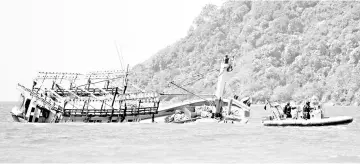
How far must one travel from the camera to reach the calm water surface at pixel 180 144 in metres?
29.0

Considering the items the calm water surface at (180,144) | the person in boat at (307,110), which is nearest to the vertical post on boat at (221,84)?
the calm water surface at (180,144)

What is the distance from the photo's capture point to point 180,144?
3547 cm

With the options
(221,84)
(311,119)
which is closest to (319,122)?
(311,119)

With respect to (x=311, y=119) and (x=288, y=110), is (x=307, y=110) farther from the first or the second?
(x=288, y=110)

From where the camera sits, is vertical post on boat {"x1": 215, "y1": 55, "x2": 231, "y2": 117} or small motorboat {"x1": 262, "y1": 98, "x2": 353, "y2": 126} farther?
vertical post on boat {"x1": 215, "y1": 55, "x2": 231, "y2": 117}

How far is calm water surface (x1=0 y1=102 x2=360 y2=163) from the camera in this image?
2905cm

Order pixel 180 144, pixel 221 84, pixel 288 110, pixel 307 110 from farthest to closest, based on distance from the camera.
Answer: pixel 221 84 → pixel 288 110 → pixel 307 110 → pixel 180 144

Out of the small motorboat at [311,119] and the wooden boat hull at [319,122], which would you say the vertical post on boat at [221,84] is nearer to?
the small motorboat at [311,119]

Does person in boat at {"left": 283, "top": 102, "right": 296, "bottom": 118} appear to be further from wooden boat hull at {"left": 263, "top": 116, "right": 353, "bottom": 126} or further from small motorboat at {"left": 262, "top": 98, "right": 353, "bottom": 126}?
wooden boat hull at {"left": 263, "top": 116, "right": 353, "bottom": 126}

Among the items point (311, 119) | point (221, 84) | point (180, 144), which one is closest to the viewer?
point (180, 144)

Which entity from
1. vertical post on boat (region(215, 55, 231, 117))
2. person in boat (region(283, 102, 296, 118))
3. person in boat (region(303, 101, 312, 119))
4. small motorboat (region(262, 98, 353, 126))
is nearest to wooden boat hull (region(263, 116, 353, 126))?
small motorboat (region(262, 98, 353, 126))

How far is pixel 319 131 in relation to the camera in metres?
42.6

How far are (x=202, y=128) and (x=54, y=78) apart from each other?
2097 centimetres

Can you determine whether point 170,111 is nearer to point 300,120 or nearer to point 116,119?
point 116,119
